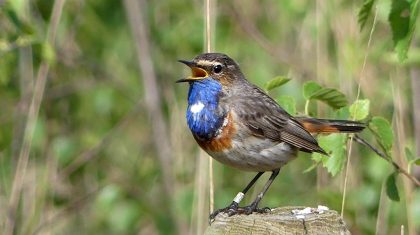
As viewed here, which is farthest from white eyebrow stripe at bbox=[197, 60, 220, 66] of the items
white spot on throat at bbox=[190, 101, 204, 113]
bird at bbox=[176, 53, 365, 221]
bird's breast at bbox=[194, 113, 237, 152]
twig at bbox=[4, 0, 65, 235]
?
twig at bbox=[4, 0, 65, 235]

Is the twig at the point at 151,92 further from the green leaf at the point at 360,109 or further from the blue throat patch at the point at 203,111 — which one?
the green leaf at the point at 360,109

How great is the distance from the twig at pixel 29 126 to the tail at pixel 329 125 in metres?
1.69

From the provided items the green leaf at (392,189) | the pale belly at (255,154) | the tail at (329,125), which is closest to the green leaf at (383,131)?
the tail at (329,125)

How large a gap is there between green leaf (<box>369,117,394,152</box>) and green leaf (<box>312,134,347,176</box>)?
16cm

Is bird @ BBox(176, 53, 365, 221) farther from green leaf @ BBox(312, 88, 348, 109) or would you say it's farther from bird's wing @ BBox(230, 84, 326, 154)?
green leaf @ BBox(312, 88, 348, 109)

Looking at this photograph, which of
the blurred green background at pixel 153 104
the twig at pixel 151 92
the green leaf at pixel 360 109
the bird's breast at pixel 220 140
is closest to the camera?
the green leaf at pixel 360 109

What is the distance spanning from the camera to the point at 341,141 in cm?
389

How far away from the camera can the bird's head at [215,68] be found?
468 cm

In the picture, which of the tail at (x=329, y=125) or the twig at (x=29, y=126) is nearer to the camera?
the tail at (x=329, y=125)

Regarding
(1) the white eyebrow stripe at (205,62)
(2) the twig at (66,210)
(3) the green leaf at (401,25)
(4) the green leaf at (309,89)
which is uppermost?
(3) the green leaf at (401,25)

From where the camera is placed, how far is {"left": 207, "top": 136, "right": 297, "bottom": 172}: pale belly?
459 centimetres

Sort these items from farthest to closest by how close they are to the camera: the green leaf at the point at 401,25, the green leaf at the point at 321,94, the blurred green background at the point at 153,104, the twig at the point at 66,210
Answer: the twig at the point at 66,210, the blurred green background at the point at 153,104, the green leaf at the point at 321,94, the green leaf at the point at 401,25

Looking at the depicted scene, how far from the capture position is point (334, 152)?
3850 mm

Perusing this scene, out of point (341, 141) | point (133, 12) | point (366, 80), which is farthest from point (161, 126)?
point (341, 141)
